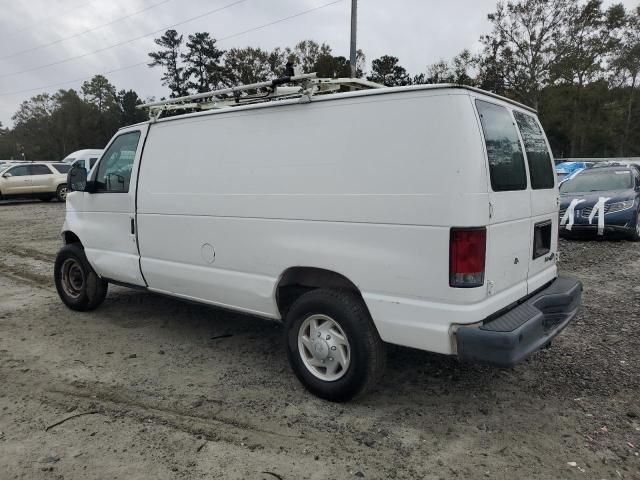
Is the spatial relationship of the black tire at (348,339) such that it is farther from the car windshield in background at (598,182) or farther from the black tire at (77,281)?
the car windshield in background at (598,182)

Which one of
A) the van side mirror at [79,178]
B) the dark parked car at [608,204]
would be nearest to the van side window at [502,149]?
the van side mirror at [79,178]

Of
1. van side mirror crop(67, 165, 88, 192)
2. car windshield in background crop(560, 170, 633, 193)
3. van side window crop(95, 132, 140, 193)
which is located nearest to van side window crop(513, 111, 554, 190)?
van side window crop(95, 132, 140, 193)

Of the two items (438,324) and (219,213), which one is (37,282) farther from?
(438,324)

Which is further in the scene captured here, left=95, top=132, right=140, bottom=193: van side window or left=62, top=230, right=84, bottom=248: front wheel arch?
left=62, top=230, right=84, bottom=248: front wheel arch

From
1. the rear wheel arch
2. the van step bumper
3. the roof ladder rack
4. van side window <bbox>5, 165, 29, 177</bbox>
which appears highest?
the roof ladder rack

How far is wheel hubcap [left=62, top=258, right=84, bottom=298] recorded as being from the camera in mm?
5789

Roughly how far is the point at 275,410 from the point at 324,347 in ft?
1.80

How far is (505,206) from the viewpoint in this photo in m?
3.13

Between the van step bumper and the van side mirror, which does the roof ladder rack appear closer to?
the van side mirror

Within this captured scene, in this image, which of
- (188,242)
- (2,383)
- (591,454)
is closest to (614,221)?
(591,454)

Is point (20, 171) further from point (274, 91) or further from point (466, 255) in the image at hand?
point (466, 255)

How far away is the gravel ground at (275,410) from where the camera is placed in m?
2.81

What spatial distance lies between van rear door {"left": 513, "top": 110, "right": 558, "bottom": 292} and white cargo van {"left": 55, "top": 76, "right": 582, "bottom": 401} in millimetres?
21

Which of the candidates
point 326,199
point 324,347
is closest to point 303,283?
point 324,347
